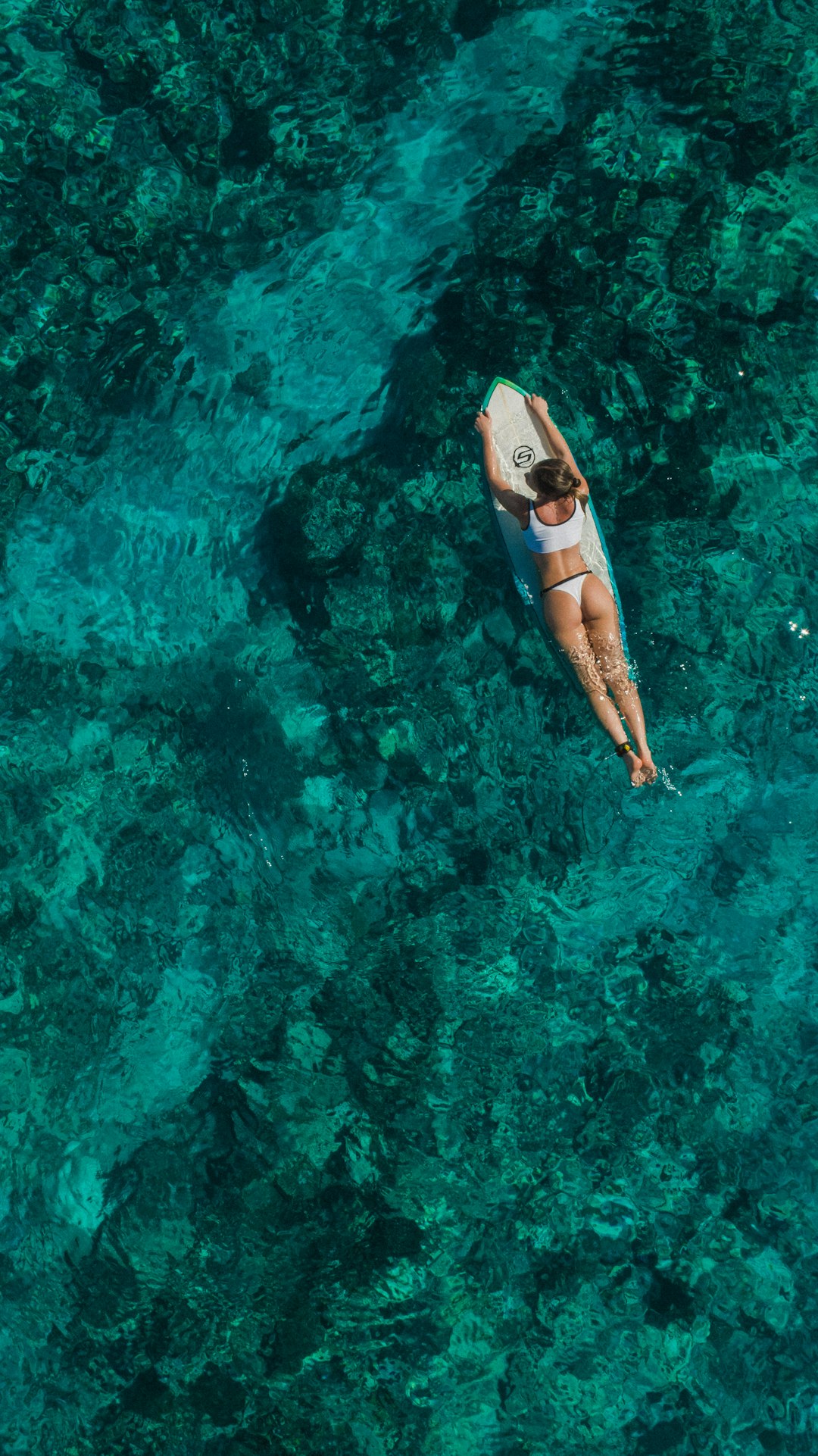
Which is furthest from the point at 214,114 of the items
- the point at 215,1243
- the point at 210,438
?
the point at 215,1243

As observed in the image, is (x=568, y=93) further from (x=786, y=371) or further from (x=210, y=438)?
(x=210, y=438)

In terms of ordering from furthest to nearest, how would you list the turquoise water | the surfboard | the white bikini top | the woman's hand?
1. the woman's hand
2. the surfboard
3. the white bikini top
4. the turquoise water

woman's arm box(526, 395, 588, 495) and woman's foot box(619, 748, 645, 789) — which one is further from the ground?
woman's arm box(526, 395, 588, 495)

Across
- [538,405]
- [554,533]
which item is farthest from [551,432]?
[554,533]

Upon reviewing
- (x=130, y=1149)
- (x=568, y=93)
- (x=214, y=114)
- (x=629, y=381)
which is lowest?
(x=130, y=1149)

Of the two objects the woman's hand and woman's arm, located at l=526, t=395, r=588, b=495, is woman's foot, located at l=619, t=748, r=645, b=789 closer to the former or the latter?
woman's arm, located at l=526, t=395, r=588, b=495

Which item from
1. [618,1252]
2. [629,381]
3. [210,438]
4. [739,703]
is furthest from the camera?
[210,438]

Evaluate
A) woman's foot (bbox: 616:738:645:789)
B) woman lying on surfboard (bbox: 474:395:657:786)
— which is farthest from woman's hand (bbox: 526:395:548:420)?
woman's foot (bbox: 616:738:645:789)
